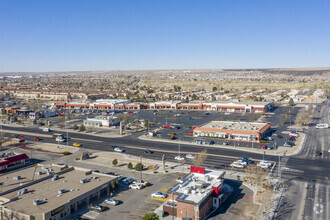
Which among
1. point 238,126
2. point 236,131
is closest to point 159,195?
point 236,131

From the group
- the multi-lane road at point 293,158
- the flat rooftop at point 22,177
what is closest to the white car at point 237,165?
the multi-lane road at point 293,158

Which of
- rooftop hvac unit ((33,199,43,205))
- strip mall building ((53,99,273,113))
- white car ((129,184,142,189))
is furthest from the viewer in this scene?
strip mall building ((53,99,273,113))

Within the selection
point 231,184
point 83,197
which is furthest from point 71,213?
point 231,184

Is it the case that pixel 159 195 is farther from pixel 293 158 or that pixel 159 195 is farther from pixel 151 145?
pixel 293 158

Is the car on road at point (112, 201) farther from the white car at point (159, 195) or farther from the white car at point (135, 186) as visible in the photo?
the white car at point (159, 195)

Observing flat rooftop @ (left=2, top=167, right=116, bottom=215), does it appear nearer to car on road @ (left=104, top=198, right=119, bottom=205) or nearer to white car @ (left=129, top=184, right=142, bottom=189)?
car on road @ (left=104, top=198, right=119, bottom=205)

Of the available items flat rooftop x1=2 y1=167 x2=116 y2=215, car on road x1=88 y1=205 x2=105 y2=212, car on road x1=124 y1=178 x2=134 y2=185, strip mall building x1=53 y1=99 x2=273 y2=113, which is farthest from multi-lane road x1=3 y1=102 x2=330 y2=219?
strip mall building x1=53 y1=99 x2=273 y2=113
